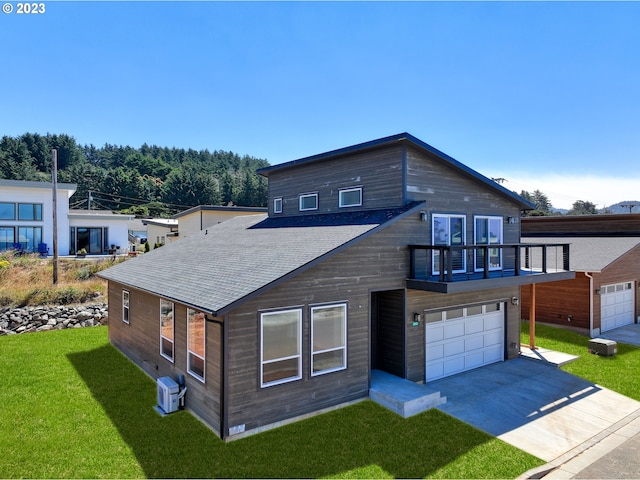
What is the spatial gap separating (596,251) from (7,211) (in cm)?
3889

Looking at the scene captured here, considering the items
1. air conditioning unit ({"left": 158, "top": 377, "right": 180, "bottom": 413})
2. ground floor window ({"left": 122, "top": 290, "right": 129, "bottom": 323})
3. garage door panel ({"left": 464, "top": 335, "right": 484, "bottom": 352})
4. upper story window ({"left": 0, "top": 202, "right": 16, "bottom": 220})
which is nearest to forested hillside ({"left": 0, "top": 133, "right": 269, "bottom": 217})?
upper story window ({"left": 0, "top": 202, "right": 16, "bottom": 220})

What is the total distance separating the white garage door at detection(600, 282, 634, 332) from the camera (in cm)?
1622

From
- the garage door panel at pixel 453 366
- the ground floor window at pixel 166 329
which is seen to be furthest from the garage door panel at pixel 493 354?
the ground floor window at pixel 166 329

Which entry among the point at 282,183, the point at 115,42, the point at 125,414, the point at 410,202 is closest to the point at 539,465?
the point at 410,202

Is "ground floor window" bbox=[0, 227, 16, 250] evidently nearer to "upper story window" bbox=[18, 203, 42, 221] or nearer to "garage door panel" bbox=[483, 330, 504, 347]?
"upper story window" bbox=[18, 203, 42, 221]

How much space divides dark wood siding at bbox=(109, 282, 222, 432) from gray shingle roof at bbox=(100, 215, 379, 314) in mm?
527

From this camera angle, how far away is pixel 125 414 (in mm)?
8156

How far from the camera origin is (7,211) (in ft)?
96.4

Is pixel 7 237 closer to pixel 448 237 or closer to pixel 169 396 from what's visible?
pixel 169 396

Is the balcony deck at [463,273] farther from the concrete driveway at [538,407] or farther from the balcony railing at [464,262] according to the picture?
the concrete driveway at [538,407]

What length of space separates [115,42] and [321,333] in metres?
12.5

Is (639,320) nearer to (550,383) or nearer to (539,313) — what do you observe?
(539,313)

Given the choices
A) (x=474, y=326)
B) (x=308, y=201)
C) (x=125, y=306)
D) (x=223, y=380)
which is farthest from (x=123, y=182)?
(x=223, y=380)

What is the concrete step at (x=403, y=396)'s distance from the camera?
8.20 meters
